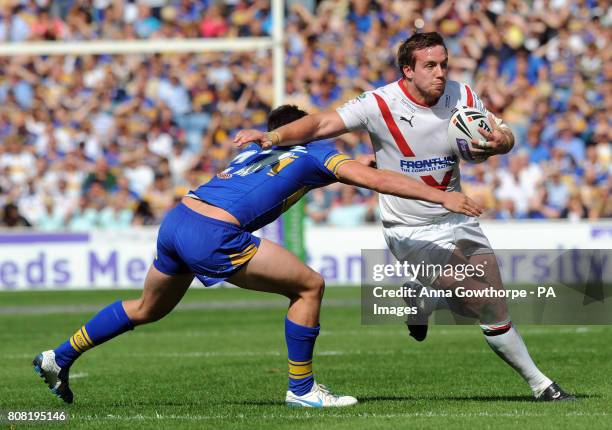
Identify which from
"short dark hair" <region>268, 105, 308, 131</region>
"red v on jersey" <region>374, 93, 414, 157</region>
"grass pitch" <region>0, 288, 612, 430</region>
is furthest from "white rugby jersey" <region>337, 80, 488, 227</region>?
"grass pitch" <region>0, 288, 612, 430</region>

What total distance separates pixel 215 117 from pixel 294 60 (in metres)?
1.98

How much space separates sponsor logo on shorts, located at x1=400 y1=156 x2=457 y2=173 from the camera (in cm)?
805

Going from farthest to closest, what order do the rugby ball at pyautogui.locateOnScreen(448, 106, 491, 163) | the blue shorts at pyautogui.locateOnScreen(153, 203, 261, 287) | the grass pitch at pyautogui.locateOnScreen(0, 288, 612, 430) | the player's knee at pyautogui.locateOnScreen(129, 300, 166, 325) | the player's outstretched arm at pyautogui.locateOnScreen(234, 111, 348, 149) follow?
the player's knee at pyautogui.locateOnScreen(129, 300, 166, 325), the rugby ball at pyautogui.locateOnScreen(448, 106, 491, 163), the blue shorts at pyautogui.locateOnScreen(153, 203, 261, 287), the player's outstretched arm at pyautogui.locateOnScreen(234, 111, 348, 149), the grass pitch at pyautogui.locateOnScreen(0, 288, 612, 430)

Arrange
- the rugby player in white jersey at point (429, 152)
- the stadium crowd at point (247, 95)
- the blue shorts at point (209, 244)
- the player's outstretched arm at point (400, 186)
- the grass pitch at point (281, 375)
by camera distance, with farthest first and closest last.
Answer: the stadium crowd at point (247, 95) → the rugby player in white jersey at point (429, 152) → the blue shorts at point (209, 244) → the grass pitch at point (281, 375) → the player's outstretched arm at point (400, 186)

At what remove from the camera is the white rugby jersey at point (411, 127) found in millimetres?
8016

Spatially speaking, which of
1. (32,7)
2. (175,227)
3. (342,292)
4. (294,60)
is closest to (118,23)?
(32,7)

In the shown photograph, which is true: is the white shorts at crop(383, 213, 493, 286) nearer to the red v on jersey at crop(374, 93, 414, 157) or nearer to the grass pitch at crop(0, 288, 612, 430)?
the red v on jersey at crop(374, 93, 414, 157)

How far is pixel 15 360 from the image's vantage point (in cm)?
1162

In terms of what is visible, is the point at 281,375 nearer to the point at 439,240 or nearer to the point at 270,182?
the point at 439,240

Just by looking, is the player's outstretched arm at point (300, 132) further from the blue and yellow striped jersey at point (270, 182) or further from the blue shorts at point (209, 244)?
the blue shorts at point (209, 244)

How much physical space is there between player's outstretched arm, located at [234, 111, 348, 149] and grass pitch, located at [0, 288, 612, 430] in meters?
1.67

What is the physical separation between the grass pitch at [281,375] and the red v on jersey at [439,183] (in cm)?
141

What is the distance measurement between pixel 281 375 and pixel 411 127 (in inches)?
111

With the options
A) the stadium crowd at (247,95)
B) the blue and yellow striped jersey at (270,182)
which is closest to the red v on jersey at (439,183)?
the blue and yellow striped jersey at (270,182)
